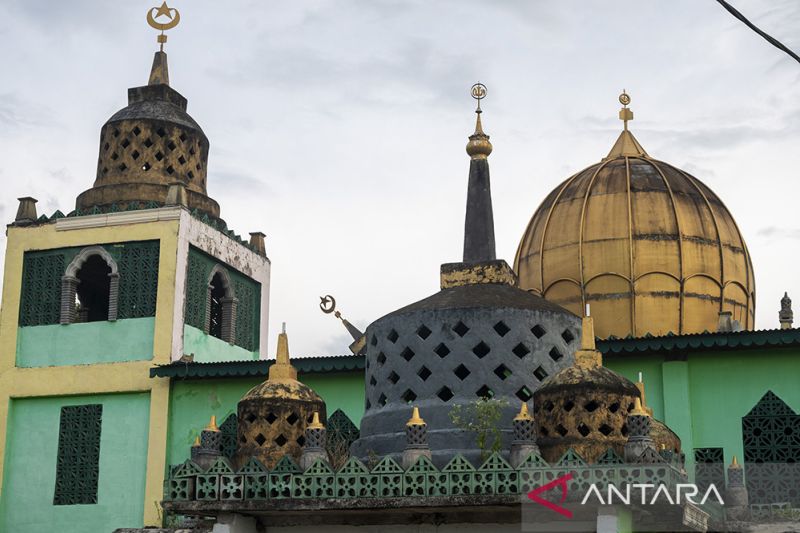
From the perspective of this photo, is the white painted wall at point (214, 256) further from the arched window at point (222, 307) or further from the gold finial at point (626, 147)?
the gold finial at point (626, 147)

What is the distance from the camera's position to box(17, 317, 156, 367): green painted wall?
2748 cm

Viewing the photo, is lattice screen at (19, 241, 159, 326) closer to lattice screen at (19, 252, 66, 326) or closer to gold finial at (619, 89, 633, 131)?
lattice screen at (19, 252, 66, 326)

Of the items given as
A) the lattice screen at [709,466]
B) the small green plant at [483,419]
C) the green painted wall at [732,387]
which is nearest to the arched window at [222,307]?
the green painted wall at [732,387]

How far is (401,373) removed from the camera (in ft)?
59.1

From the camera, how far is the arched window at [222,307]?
98.2 ft

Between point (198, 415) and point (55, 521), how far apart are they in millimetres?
3503

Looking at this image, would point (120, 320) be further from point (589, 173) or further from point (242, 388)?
point (589, 173)

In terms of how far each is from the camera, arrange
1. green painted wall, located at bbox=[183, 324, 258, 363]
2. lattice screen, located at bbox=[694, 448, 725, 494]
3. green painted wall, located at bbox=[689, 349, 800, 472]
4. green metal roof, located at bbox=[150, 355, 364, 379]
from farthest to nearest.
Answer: green painted wall, located at bbox=[183, 324, 258, 363]
green metal roof, located at bbox=[150, 355, 364, 379]
green painted wall, located at bbox=[689, 349, 800, 472]
lattice screen, located at bbox=[694, 448, 725, 494]

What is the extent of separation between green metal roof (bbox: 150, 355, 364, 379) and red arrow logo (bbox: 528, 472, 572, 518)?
960cm

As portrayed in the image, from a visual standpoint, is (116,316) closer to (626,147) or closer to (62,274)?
(62,274)

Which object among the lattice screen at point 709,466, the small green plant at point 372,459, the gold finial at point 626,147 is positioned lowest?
the small green plant at point 372,459

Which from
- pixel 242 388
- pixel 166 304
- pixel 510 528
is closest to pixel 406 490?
pixel 510 528

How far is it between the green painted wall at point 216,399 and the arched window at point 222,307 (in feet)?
10.4

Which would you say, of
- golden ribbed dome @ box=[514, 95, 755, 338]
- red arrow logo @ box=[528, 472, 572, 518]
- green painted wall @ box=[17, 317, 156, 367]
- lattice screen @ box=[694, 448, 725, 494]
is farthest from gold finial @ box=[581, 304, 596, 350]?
green painted wall @ box=[17, 317, 156, 367]
